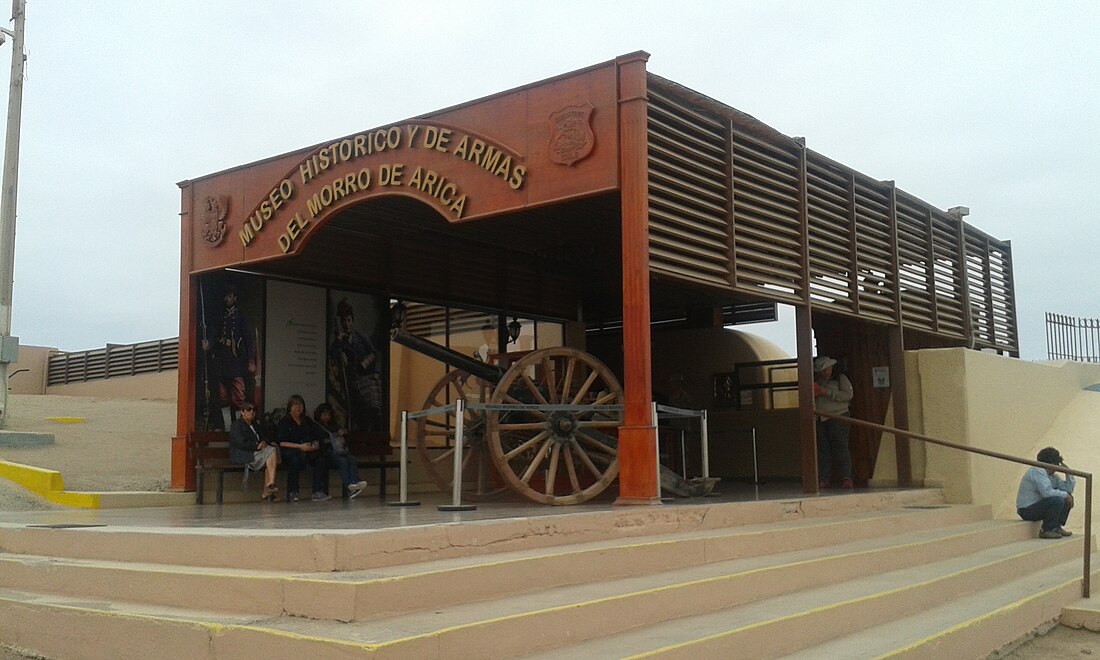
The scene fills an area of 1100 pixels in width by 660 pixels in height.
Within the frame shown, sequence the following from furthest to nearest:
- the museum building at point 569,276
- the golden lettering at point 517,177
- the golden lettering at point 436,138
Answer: the golden lettering at point 436,138
the golden lettering at point 517,177
the museum building at point 569,276

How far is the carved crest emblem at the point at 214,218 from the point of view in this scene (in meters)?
11.4

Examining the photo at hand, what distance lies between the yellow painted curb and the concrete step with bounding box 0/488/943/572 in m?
2.63

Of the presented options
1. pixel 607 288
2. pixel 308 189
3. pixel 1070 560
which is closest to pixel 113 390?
pixel 607 288

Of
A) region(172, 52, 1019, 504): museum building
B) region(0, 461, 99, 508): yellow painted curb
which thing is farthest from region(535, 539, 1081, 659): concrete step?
region(0, 461, 99, 508): yellow painted curb

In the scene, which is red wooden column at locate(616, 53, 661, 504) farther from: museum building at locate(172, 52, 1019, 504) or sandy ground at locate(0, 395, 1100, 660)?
sandy ground at locate(0, 395, 1100, 660)

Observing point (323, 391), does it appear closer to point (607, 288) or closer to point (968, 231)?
point (607, 288)

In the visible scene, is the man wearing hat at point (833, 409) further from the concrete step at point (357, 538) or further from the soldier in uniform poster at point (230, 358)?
the soldier in uniform poster at point (230, 358)

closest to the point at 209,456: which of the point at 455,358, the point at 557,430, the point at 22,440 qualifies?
the point at 455,358

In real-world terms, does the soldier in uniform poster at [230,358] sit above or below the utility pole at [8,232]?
below

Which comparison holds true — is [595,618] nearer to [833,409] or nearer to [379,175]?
[379,175]

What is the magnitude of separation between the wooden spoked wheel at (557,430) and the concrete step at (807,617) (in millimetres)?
2461

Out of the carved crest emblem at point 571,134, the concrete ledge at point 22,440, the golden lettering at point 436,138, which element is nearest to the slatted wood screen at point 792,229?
the carved crest emblem at point 571,134

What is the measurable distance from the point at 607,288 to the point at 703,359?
2008mm

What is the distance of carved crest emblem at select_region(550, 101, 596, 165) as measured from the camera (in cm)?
866
